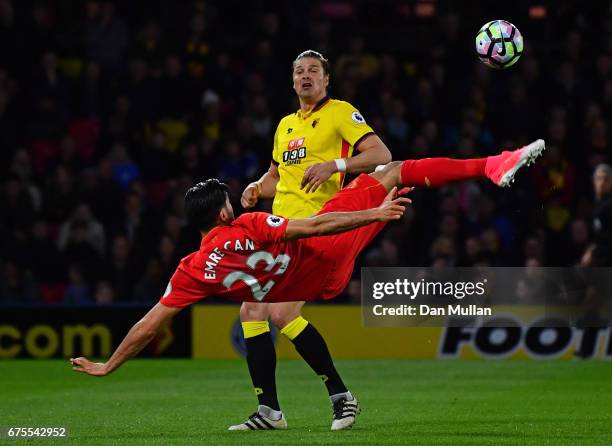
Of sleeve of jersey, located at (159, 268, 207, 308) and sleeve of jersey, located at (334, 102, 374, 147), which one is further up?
sleeve of jersey, located at (334, 102, 374, 147)

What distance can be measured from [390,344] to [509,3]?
5663 millimetres

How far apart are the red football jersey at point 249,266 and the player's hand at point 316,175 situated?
32 centimetres

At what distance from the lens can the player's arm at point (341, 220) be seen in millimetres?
7637

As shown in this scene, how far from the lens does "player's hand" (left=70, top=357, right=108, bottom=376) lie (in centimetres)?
771

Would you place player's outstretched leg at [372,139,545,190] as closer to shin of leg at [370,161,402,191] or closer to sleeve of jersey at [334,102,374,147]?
shin of leg at [370,161,402,191]

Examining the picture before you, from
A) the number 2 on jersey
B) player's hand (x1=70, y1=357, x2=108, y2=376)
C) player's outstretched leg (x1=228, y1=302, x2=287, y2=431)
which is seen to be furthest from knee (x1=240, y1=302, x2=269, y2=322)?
player's hand (x1=70, y1=357, x2=108, y2=376)

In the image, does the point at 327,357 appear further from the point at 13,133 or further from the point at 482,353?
the point at 13,133

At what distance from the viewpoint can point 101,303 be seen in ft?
49.6

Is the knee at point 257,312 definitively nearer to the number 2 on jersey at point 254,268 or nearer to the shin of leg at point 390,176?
the number 2 on jersey at point 254,268

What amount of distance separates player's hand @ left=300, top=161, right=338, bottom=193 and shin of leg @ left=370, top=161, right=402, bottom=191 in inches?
13.4

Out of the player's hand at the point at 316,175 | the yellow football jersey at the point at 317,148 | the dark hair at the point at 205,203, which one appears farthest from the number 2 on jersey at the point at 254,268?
the yellow football jersey at the point at 317,148

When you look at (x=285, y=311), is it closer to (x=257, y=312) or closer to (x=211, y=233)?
(x=257, y=312)

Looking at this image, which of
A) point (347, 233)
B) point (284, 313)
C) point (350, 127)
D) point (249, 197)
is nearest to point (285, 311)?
point (284, 313)

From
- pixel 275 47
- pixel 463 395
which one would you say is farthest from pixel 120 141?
pixel 463 395
